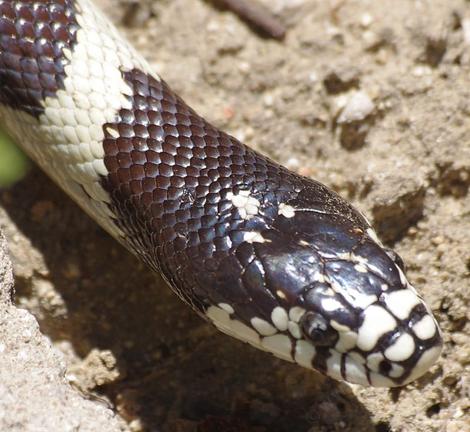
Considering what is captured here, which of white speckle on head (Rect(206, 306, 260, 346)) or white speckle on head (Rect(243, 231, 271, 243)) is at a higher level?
white speckle on head (Rect(243, 231, 271, 243))

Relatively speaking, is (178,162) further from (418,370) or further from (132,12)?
(132,12)

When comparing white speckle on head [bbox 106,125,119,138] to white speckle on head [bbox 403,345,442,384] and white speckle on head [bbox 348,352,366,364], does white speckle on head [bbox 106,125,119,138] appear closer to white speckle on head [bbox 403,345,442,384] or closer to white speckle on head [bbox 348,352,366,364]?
white speckle on head [bbox 348,352,366,364]

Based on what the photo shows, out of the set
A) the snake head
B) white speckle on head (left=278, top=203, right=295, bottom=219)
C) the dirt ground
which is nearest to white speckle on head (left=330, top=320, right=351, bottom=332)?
the snake head

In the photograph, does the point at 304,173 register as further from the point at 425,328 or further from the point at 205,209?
the point at 425,328

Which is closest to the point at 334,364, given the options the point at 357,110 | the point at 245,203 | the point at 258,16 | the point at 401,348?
the point at 401,348

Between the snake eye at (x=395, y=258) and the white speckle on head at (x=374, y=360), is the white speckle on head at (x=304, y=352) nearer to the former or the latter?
the white speckle on head at (x=374, y=360)
